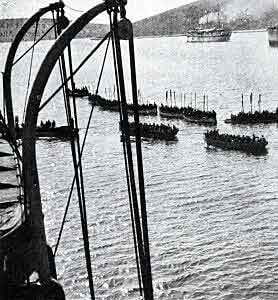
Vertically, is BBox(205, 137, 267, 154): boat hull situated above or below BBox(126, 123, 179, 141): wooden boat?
below

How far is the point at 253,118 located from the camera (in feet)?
196

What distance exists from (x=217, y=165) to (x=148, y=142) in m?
11.7

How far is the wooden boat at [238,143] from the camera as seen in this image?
45.6 meters

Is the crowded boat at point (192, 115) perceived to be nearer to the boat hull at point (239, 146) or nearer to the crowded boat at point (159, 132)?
the crowded boat at point (159, 132)

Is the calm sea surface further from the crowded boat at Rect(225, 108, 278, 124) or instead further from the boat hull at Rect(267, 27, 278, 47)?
the boat hull at Rect(267, 27, 278, 47)

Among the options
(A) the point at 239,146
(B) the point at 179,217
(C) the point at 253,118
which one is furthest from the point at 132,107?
(B) the point at 179,217

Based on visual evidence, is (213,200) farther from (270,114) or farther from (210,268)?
(270,114)

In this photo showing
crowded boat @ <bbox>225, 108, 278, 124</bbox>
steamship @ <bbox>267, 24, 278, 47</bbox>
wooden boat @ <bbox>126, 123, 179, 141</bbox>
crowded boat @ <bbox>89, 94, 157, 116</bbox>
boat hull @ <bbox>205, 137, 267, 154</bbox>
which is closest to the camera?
boat hull @ <bbox>205, 137, 267, 154</bbox>

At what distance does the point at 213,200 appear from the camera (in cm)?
3322

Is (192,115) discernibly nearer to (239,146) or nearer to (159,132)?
(159,132)

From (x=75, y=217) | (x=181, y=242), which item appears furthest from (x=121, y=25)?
(x=75, y=217)

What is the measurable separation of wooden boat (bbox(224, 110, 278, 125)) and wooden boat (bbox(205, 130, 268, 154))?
11.7m

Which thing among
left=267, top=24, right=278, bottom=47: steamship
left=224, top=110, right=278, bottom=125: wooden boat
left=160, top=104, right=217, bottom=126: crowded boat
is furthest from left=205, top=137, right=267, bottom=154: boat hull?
left=267, top=24, right=278, bottom=47: steamship

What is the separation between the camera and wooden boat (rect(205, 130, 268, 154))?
45.6 m
